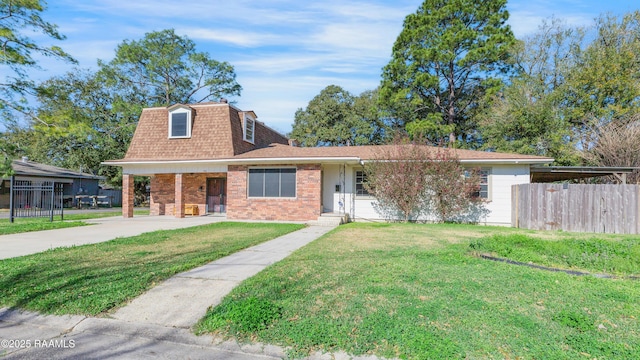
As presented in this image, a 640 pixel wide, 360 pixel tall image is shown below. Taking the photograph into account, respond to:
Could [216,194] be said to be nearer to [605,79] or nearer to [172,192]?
[172,192]

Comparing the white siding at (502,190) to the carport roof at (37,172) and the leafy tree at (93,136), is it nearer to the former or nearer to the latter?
the carport roof at (37,172)

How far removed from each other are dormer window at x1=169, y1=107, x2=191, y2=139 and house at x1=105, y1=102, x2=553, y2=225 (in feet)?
0.15

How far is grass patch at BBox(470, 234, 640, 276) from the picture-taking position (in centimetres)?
557

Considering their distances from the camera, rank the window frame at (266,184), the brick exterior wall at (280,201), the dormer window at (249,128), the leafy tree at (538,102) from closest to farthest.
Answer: the brick exterior wall at (280,201)
the window frame at (266,184)
the dormer window at (249,128)
the leafy tree at (538,102)

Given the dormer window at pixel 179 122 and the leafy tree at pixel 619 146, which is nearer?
the dormer window at pixel 179 122

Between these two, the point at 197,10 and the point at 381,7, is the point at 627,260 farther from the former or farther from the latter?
the point at 197,10

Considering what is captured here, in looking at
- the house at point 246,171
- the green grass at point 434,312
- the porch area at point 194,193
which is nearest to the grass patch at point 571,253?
the green grass at point 434,312

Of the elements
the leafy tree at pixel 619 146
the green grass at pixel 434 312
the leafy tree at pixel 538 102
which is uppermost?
the leafy tree at pixel 538 102

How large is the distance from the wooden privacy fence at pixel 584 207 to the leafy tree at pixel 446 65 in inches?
455

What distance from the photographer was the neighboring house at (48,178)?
21.1m

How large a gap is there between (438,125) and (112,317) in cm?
2344

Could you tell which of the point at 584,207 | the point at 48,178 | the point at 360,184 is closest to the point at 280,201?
the point at 360,184

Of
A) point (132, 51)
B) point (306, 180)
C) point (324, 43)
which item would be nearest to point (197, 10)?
point (324, 43)

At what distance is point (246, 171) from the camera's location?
14.3 m
